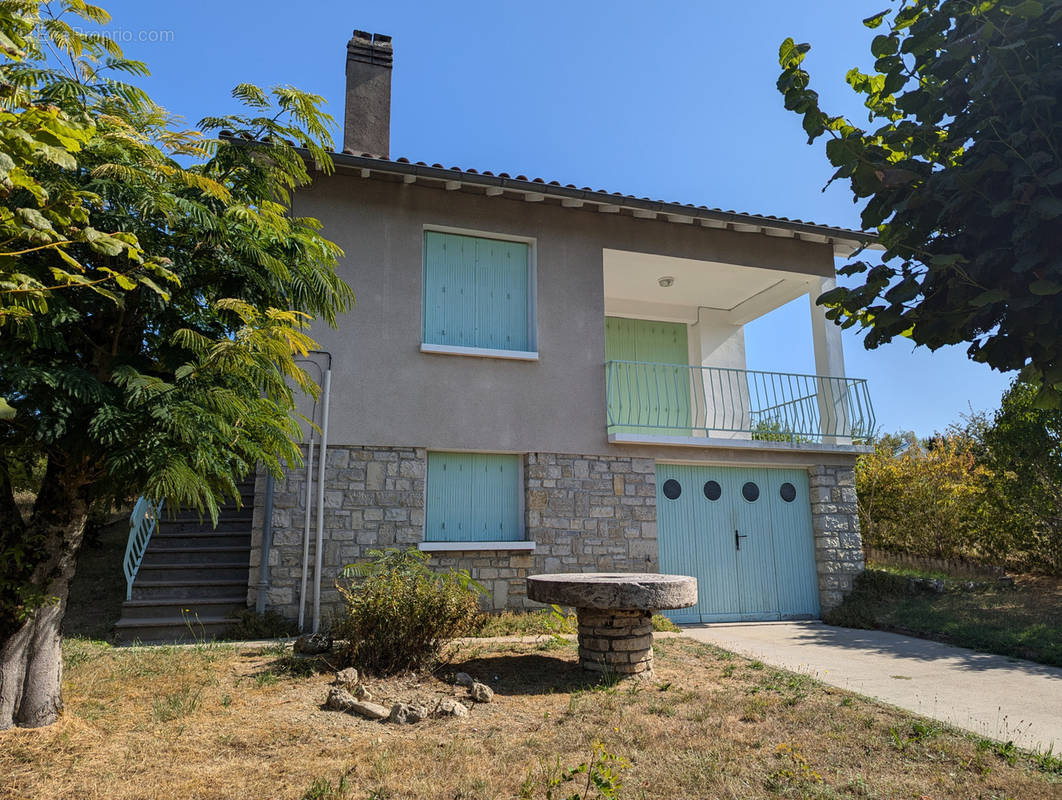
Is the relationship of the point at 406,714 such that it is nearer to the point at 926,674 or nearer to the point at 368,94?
the point at 926,674

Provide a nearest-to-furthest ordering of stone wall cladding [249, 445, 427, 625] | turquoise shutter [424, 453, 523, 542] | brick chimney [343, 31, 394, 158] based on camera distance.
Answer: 1. stone wall cladding [249, 445, 427, 625]
2. turquoise shutter [424, 453, 523, 542]
3. brick chimney [343, 31, 394, 158]

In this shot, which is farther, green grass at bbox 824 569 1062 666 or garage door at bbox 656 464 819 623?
garage door at bbox 656 464 819 623

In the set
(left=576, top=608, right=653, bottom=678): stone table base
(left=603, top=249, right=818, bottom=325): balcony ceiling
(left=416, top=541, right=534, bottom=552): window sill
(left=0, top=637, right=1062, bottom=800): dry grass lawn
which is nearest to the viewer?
(left=0, top=637, right=1062, bottom=800): dry grass lawn

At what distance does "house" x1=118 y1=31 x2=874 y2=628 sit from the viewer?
7.79 metres

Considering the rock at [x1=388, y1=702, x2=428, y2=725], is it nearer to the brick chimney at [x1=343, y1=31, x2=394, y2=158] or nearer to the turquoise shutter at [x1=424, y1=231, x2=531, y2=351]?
the turquoise shutter at [x1=424, y1=231, x2=531, y2=351]

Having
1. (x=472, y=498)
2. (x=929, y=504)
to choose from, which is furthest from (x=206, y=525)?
(x=929, y=504)

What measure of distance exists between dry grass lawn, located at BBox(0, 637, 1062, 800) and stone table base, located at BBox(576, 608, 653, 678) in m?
0.20

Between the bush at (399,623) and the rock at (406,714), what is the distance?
2.79ft

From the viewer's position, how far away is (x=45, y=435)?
3.34 m

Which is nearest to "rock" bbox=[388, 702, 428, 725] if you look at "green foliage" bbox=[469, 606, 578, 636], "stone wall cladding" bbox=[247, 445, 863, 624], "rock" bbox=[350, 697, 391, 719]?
"rock" bbox=[350, 697, 391, 719]

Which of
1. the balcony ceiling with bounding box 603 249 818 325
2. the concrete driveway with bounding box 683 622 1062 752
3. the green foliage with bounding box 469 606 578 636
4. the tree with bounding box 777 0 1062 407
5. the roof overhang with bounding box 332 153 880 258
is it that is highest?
the roof overhang with bounding box 332 153 880 258

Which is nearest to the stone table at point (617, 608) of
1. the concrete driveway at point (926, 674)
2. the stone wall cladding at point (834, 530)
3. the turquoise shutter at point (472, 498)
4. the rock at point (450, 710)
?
the rock at point (450, 710)

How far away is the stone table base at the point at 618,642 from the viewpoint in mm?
5426

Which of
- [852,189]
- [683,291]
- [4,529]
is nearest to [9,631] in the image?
[4,529]
